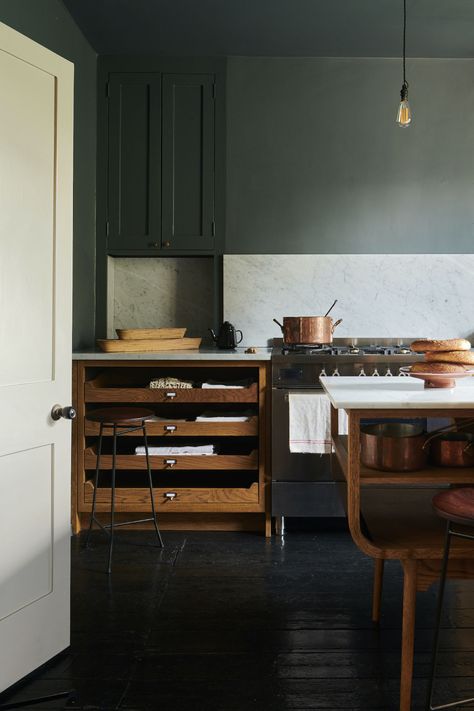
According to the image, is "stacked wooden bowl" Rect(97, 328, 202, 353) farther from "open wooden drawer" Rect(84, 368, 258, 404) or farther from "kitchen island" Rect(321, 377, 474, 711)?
"kitchen island" Rect(321, 377, 474, 711)

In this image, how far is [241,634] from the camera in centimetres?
230

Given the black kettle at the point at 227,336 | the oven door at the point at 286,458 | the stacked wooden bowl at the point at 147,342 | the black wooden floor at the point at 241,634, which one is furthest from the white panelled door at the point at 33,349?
the black kettle at the point at 227,336

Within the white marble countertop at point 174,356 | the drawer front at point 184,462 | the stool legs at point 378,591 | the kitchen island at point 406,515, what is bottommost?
the stool legs at point 378,591

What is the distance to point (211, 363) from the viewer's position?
343 cm

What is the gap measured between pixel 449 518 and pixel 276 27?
3259mm

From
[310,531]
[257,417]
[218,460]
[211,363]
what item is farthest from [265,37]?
[310,531]

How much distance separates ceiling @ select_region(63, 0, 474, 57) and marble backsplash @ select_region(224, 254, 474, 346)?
4.38 ft

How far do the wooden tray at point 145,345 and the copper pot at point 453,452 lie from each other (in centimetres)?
199

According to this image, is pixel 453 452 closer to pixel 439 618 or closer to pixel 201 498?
pixel 439 618

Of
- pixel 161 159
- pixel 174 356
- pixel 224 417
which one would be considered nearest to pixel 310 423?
pixel 224 417

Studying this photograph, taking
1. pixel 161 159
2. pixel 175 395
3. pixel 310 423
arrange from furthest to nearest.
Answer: pixel 161 159 < pixel 175 395 < pixel 310 423

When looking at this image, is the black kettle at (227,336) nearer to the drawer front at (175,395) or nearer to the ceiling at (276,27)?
the drawer front at (175,395)

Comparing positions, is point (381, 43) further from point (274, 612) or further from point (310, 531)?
point (274, 612)

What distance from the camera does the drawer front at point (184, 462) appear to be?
135 inches
